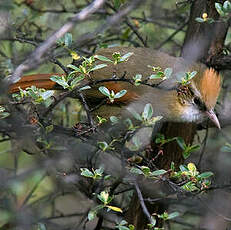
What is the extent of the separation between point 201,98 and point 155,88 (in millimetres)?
331

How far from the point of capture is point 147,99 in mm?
3445

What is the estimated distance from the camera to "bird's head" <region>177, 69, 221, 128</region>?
3234 mm

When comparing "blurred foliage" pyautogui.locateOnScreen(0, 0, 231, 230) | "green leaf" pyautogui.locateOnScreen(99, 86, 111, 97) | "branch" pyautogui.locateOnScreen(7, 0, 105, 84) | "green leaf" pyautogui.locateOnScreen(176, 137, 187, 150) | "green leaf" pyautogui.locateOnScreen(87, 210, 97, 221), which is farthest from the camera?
"green leaf" pyautogui.locateOnScreen(176, 137, 187, 150)

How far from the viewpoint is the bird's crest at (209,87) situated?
125 inches

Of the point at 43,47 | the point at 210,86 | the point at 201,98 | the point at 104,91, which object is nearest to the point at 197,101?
the point at 201,98

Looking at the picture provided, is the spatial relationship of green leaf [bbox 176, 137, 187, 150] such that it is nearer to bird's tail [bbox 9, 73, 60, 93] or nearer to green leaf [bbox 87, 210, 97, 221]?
green leaf [bbox 87, 210, 97, 221]

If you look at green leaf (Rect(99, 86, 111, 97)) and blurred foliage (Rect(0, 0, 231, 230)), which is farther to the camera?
green leaf (Rect(99, 86, 111, 97))

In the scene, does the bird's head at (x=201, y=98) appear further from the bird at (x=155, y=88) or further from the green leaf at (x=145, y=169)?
the green leaf at (x=145, y=169)

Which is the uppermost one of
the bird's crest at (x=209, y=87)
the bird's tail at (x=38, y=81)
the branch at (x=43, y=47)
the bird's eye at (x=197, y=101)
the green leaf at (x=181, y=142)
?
the branch at (x=43, y=47)

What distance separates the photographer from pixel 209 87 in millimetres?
3291

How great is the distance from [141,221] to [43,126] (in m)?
1.04

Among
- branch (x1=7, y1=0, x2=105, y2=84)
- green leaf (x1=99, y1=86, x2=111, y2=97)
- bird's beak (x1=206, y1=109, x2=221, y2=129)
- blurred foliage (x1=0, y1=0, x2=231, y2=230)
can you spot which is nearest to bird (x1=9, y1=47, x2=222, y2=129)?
bird's beak (x1=206, y1=109, x2=221, y2=129)

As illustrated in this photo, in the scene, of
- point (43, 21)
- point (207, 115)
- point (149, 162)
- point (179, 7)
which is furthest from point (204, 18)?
point (43, 21)

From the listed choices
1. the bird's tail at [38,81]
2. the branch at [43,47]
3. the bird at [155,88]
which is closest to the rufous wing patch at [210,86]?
the bird at [155,88]
